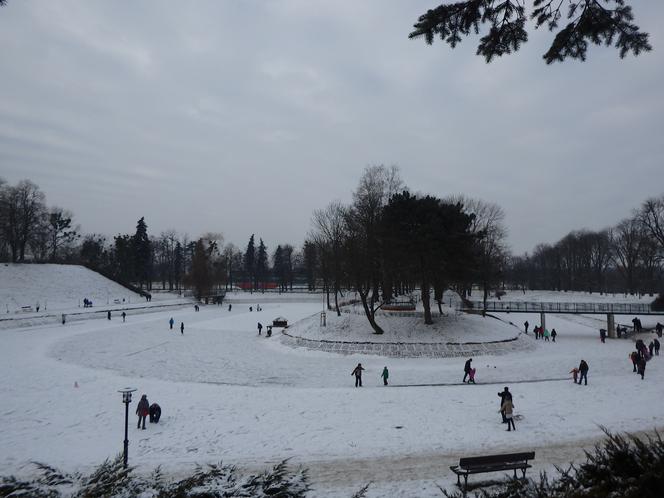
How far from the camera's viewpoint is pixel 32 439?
1368 centimetres

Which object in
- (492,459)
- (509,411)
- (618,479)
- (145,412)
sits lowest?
(145,412)

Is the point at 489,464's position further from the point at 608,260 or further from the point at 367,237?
the point at 608,260

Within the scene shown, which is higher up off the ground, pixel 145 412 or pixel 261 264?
pixel 261 264

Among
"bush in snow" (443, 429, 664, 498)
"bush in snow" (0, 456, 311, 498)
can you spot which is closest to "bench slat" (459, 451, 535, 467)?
"bush in snow" (443, 429, 664, 498)

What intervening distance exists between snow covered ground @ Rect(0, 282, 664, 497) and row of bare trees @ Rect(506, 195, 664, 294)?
49.4 metres

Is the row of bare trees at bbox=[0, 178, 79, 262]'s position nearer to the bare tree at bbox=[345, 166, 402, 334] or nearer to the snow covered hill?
the snow covered hill

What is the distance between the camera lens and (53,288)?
204 ft

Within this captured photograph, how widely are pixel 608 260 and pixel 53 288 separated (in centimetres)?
11248

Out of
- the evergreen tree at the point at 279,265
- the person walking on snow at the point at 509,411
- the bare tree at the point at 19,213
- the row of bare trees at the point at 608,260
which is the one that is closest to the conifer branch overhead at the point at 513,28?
the person walking on snow at the point at 509,411

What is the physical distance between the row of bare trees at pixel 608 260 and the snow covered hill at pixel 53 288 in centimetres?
8692

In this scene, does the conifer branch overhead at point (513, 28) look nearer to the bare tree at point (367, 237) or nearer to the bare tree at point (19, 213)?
the bare tree at point (367, 237)

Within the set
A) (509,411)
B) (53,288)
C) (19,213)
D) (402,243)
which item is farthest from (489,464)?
(19,213)

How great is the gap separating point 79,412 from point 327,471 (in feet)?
37.3

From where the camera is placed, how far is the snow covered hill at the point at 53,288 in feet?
181
